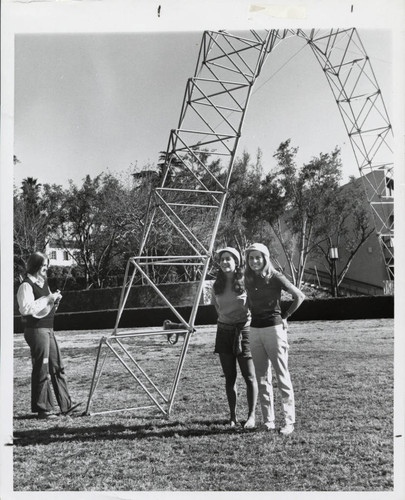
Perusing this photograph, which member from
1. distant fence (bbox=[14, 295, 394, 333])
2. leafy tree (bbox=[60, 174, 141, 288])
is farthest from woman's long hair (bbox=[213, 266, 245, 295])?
distant fence (bbox=[14, 295, 394, 333])

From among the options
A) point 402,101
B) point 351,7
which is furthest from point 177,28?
point 402,101

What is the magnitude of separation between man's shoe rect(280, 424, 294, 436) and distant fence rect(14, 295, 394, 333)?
2.30 meters

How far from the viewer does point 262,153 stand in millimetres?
5426

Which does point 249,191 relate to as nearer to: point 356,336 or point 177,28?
point 356,336

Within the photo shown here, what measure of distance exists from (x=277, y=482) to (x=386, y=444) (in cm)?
82

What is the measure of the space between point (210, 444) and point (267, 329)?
88cm

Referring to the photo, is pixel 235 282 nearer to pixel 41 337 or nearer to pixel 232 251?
pixel 232 251

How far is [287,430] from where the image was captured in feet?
12.1

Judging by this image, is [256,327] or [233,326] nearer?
[256,327]

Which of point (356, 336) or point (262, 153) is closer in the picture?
point (262, 153)

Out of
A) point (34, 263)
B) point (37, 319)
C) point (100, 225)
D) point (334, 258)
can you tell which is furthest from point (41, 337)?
point (334, 258)

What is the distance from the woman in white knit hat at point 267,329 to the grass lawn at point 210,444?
0.22m

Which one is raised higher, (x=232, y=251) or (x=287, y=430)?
(x=232, y=251)

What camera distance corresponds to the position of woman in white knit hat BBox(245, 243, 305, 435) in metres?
3.77
